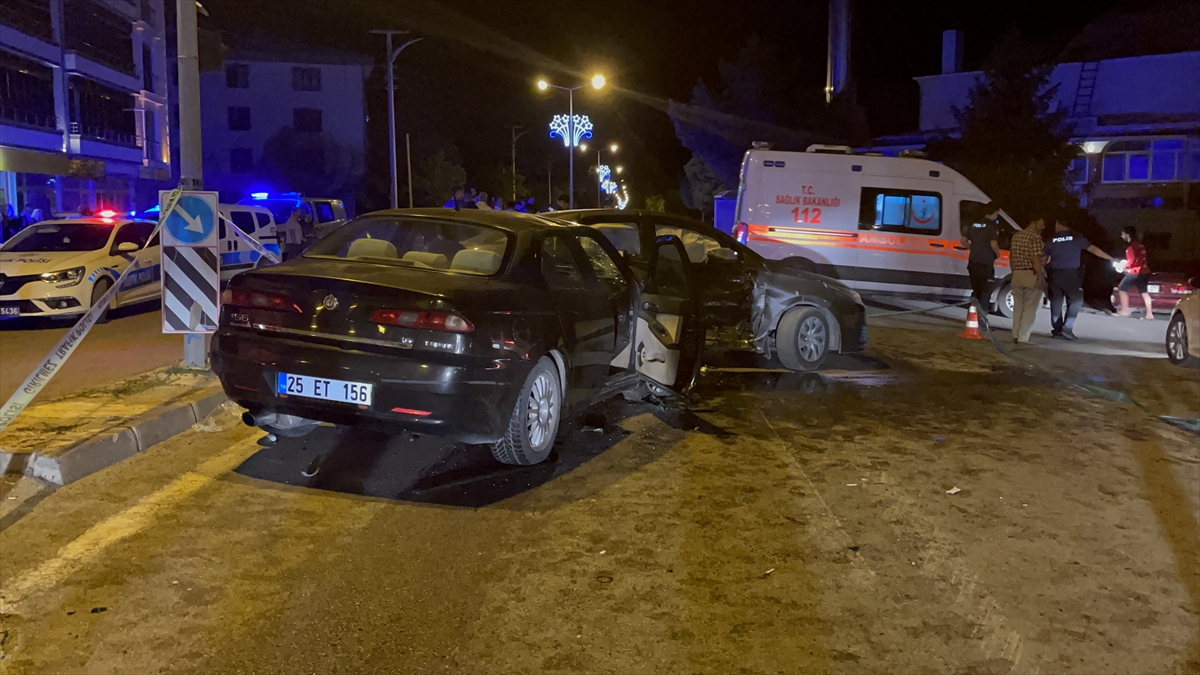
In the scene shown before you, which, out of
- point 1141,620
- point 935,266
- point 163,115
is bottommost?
point 1141,620

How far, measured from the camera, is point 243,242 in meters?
15.2

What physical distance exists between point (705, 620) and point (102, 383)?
6189mm

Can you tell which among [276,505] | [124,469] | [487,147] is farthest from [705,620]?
[487,147]

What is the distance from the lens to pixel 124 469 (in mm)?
5809

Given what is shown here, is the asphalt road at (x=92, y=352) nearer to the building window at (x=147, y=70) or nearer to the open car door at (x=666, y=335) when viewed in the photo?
the open car door at (x=666, y=335)

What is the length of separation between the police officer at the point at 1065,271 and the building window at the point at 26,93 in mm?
27148

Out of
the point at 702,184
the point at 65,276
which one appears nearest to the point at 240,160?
the point at 702,184

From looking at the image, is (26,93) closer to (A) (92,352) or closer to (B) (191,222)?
(A) (92,352)

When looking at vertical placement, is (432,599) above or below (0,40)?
below

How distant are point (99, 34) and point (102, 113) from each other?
271 cm

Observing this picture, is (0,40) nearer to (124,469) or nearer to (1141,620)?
(124,469)

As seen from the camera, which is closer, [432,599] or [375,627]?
[375,627]

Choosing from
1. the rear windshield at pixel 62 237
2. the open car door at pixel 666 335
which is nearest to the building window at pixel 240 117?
the rear windshield at pixel 62 237

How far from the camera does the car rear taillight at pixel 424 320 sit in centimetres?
515
